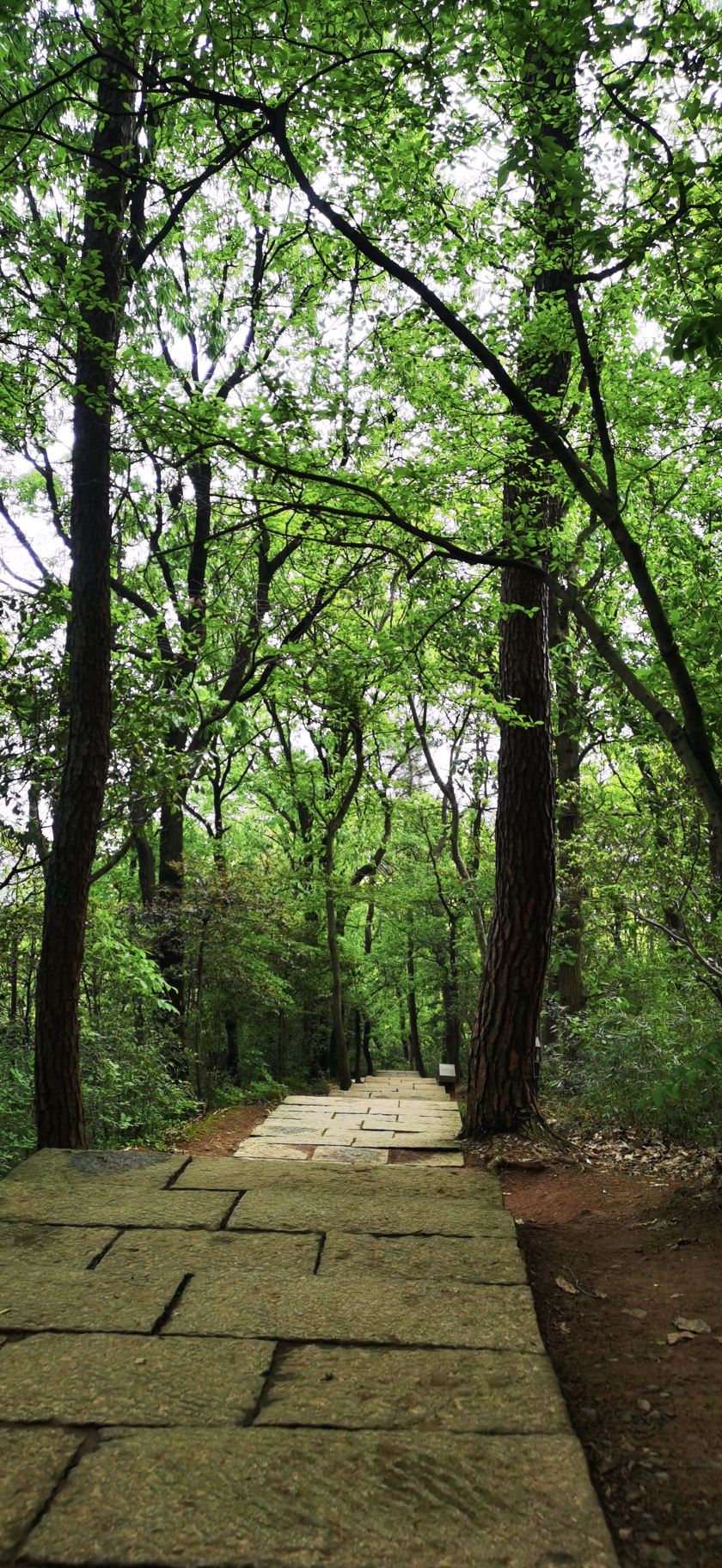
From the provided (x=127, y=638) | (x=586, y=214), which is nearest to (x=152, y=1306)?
(x=586, y=214)

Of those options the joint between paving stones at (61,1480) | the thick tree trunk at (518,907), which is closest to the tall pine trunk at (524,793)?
the thick tree trunk at (518,907)

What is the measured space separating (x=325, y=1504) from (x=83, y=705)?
446 centimetres

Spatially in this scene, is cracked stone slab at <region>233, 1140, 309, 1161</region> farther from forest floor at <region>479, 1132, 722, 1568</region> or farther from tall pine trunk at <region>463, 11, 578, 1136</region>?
forest floor at <region>479, 1132, 722, 1568</region>

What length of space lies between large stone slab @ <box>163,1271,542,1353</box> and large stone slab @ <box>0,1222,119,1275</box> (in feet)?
1.64

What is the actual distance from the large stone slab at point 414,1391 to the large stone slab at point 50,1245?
3.36 feet

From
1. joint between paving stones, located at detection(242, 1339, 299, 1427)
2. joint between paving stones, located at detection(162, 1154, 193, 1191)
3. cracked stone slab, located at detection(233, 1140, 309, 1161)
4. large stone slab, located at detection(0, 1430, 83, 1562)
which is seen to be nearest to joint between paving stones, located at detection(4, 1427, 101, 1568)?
large stone slab, located at detection(0, 1430, 83, 1562)

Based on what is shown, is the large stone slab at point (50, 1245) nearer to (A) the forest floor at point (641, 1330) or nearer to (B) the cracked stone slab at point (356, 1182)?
(B) the cracked stone slab at point (356, 1182)

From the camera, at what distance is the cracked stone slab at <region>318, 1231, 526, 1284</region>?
288cm

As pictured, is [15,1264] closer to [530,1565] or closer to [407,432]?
[530,1565]

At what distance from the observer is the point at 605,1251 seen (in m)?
3.30

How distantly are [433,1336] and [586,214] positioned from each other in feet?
14.5

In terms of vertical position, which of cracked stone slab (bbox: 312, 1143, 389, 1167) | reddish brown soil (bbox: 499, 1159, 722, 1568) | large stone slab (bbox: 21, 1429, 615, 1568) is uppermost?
large stone slab (bbox: 21, 1429, 615, 1568)

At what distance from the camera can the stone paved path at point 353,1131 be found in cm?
539

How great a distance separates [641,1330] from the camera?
2627 mm
